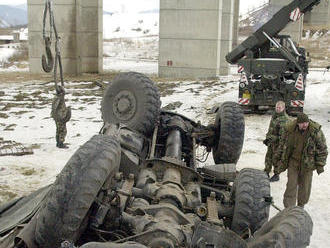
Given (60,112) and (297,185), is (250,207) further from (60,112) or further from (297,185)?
(60,112)

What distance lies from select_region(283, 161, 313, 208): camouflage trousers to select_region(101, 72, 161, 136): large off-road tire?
2201mm

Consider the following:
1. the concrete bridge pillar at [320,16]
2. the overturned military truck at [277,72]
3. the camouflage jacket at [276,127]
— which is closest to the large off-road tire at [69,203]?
the camouflage jacket at [276,127]

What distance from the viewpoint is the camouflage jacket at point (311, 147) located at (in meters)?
5.63

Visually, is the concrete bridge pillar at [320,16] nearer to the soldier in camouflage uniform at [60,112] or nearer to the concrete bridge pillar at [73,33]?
the concrete bridge pillar at [73,33]

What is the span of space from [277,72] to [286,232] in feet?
32.6

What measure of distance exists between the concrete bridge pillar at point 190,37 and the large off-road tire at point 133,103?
1649 cm

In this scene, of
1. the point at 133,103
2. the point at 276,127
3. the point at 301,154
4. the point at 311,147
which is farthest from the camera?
the point at 133,103

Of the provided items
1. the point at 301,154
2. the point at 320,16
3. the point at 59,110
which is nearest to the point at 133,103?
the point at 59,110

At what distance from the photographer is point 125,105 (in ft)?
23.2

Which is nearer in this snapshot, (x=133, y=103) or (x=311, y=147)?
(x=311, y=147)

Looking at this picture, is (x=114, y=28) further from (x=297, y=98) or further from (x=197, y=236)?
(x=197, y=236)

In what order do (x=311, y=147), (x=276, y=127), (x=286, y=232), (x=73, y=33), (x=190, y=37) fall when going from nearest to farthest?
(x=286, y=232), (x=311, y=147), (x=276, y=127), (x=190, y=37), (x=73, y=33)

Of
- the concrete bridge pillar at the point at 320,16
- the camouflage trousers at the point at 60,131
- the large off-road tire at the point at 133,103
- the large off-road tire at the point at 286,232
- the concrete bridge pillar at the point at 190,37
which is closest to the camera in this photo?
the large off-road tire at the point at 286,232

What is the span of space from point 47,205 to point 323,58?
32.1 m
